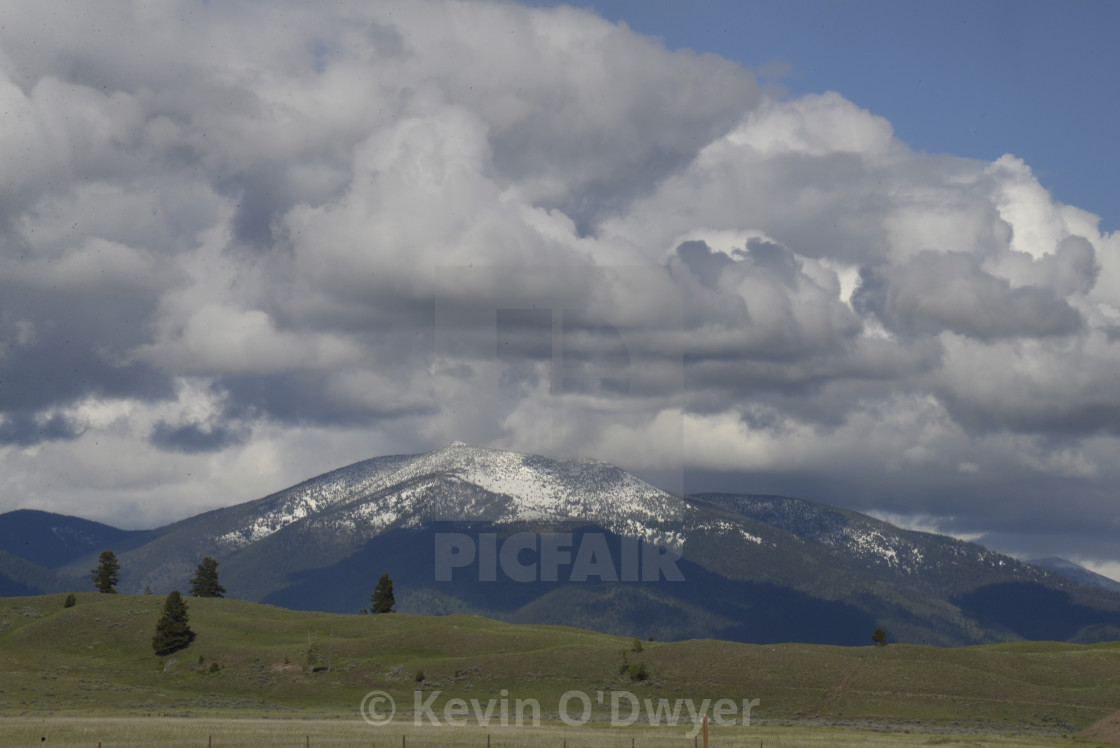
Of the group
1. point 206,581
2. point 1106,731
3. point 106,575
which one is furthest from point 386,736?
point 106,575

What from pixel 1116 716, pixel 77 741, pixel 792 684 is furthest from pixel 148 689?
pixel 1116 716

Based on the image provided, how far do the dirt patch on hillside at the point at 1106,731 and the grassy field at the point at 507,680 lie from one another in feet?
15.3

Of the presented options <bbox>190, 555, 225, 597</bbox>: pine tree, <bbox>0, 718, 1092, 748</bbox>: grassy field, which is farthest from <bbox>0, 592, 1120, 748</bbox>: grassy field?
<bbox>190, 555, 225, 597</bbox>: pine tree

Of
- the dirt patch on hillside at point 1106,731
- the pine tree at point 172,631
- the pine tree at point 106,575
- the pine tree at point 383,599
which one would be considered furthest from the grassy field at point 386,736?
the pine tree at point 106,575

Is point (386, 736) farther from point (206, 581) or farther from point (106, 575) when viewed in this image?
point (106, 575)

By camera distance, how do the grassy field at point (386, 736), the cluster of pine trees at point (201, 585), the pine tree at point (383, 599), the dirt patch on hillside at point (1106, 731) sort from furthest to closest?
the pine tree at point (383, 599)
the cluster of pine trees at point (201, 585)
the dirt patch on hillside at point (1106, 731)
the grassy field at point (386, 736)

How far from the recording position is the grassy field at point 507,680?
83875 millimetres

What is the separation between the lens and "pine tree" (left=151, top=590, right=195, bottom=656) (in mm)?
123938

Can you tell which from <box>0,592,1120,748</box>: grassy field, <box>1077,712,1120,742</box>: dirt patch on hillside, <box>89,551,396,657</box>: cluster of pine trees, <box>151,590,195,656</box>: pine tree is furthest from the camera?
<box>89,551,396,657</box>: cluster of pine trees

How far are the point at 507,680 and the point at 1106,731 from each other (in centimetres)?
5545

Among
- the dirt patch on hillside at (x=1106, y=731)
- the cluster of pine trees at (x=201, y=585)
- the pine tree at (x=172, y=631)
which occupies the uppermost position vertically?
the cluster of pine trees at (x=201, y=585)

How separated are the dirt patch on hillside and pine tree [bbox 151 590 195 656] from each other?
95.6 meters

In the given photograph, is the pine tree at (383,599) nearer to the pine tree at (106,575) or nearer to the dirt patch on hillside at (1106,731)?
the pine tree at (106,575)

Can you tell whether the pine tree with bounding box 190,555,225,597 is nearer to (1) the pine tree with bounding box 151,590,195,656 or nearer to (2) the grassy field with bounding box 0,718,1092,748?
(1) the pine tree with bounding box 151,590,195,656
